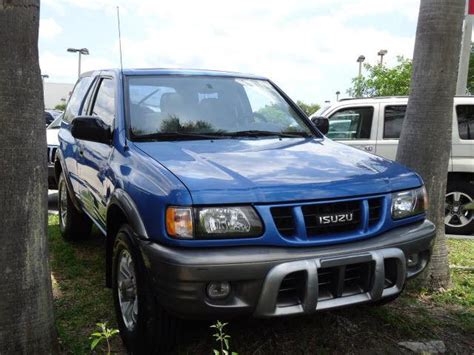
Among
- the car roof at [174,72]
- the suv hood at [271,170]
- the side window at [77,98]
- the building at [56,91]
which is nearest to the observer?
the suv hood at [271,170]

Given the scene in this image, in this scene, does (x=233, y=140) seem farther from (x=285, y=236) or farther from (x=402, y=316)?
(x=402, y=316)

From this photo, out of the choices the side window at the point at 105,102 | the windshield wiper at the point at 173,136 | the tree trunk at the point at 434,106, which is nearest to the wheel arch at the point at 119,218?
the windshield wiper at the point at 173,136

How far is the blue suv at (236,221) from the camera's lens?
2.60 metres

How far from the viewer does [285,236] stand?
2.70 metres

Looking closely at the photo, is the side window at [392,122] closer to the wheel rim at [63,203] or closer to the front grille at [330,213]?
the wheel rim at [63,203]

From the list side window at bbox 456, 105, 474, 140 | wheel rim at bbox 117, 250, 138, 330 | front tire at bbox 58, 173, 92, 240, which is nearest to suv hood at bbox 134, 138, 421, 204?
wheel rim at bbox 117, 250, 138, 330

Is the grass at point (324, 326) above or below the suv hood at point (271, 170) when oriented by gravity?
below

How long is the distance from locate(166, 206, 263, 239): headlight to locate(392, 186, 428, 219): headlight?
0.92 m

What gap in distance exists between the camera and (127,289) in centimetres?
318

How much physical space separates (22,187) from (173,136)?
4.03 ft

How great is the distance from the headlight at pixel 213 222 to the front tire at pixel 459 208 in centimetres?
496

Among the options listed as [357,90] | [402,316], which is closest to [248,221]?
[402,316]

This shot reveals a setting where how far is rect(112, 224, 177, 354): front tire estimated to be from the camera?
283 cm

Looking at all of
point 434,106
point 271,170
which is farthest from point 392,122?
point 271,170
